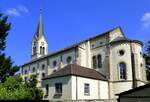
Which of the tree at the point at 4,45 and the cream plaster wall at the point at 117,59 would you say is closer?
the tree at the point at 4,45

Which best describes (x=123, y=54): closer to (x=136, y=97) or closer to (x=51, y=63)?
(x=51, y=63)

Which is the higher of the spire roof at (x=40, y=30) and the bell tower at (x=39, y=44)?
the spire roof at (x=40, y=30)

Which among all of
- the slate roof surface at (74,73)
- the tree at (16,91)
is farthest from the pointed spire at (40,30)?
the slate roof surface at (74,73)

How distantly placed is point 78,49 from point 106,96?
390 inches

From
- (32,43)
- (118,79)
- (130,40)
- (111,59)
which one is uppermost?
(32,43)

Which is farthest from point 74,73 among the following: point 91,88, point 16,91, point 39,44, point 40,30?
point 40,30

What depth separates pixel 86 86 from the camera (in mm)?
37500

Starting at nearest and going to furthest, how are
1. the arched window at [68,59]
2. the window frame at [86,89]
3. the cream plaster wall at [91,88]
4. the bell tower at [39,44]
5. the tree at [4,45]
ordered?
the tree at [4,45] → the cream plaster wall at [91,88] → the window frame at [86,89] → the arched window at [68,59] → the bell tower at [39,44]

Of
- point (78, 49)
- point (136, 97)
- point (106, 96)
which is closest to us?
point (136, 97)

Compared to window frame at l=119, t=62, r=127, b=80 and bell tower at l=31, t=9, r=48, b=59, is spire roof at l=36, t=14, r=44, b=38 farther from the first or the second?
window frame at l=119, t=62, r=127, b=80

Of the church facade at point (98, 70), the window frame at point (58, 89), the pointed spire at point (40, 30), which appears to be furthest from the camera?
the pointed spire at point (40, 30)

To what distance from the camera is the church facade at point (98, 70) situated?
36.2m

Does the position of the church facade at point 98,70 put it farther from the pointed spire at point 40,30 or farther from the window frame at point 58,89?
the pointed spire at point 40,30

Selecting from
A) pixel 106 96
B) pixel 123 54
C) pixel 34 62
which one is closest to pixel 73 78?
pixel 106 96
